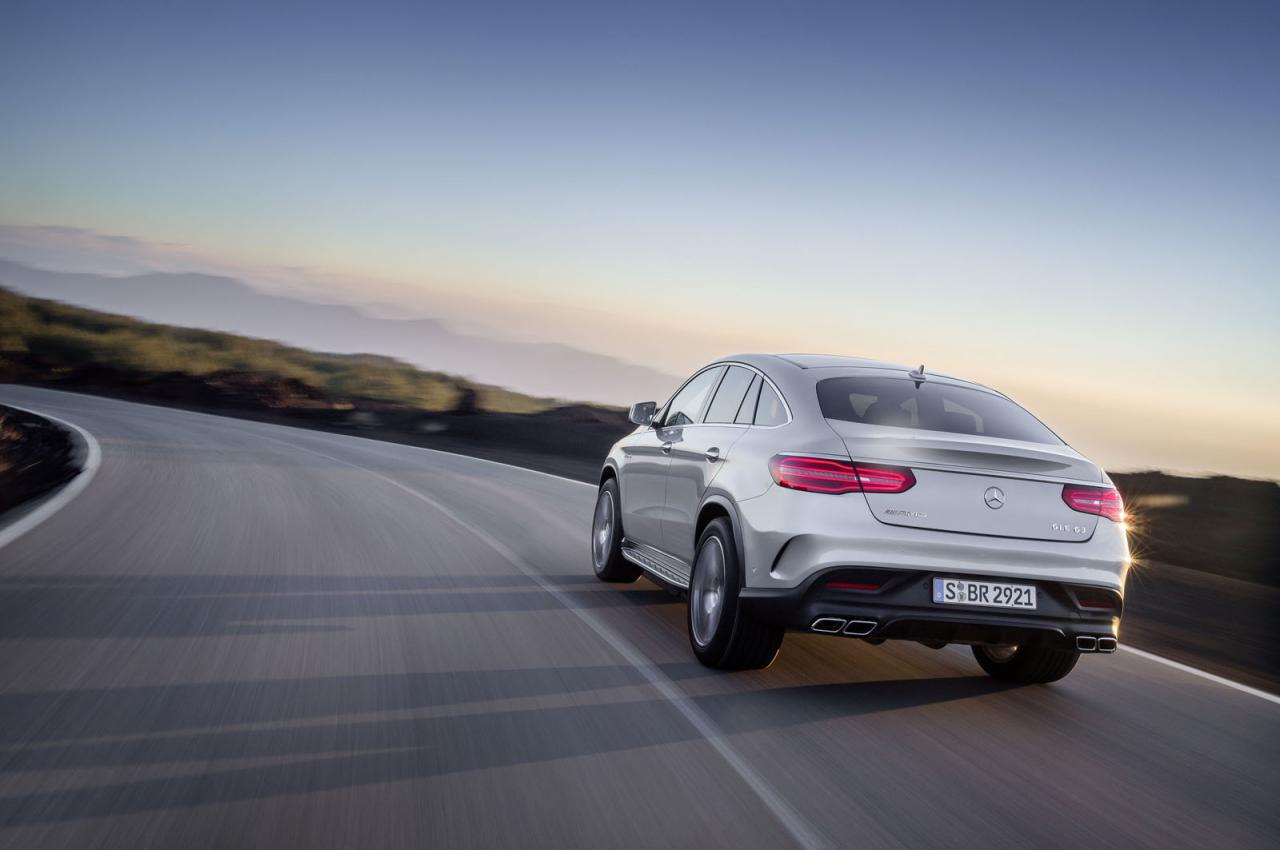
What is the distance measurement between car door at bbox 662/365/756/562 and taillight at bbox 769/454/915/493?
0.91m

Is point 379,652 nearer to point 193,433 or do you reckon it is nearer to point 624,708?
point 624,708

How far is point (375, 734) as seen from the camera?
448 cm

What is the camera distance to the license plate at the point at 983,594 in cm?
521

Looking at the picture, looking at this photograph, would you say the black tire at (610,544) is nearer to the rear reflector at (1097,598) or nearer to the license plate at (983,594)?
the license plate at (983,594)

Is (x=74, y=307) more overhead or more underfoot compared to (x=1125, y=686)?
more overhead

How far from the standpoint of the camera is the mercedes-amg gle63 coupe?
5199 millimetres

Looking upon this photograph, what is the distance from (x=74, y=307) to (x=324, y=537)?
232 feet

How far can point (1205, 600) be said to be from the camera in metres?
10.4

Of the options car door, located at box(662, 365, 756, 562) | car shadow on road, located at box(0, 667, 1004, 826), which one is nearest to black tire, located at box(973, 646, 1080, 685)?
car shadow on road, located at box(0, 667, 1004, 826)

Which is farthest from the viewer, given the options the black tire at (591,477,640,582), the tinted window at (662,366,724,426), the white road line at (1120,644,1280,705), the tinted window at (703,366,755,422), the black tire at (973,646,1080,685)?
the black tire at (591,477,640,582)

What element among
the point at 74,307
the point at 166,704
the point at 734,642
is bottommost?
the point at 166,704

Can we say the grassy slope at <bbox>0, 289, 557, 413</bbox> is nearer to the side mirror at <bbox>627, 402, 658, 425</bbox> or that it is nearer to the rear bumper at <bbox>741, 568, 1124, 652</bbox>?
the side mirror at <bbox>627, 402, 658, 425</bbox>

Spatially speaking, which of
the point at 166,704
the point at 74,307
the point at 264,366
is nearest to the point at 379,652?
the point at 166,704

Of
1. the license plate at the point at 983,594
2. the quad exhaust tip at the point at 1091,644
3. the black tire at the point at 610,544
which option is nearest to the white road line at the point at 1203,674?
the quad exhaust tip at the point at 1091,644
